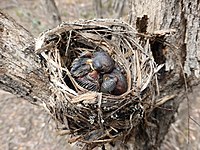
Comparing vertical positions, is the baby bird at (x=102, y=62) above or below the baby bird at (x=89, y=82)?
A: above

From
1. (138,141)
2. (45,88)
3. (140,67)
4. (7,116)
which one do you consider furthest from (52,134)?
(140,67)

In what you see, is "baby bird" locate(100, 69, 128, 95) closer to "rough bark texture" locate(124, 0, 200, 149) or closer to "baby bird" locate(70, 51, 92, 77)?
"baby bird" locate(70, 51, 92, 77)

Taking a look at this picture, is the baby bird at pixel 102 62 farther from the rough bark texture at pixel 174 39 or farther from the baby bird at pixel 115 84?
the rough bark texture at pixel 174 39

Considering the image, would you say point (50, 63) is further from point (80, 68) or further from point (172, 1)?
point (172, 1)

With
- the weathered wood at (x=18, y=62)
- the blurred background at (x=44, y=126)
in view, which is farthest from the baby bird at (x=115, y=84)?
the blurred background at (x=44, y=126)

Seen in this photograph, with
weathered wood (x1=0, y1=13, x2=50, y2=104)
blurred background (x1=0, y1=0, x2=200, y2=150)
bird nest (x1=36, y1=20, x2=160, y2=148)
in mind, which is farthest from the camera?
blurred background (x1=0, y1=0, x2=200, y2=150)

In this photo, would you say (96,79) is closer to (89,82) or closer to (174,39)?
(89,82)

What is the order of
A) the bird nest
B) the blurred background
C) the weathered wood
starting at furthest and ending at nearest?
the blurred background, the weathered wood, the bird nest

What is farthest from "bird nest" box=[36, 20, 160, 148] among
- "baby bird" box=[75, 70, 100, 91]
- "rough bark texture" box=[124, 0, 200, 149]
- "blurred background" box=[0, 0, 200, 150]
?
"blurred background" box=[0, 0, 200, 150]
